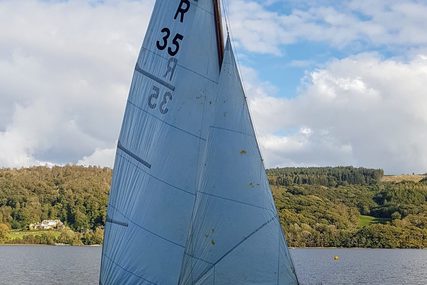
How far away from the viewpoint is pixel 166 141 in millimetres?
16984

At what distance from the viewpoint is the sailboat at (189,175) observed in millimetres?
15195

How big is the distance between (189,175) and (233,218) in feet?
6.63

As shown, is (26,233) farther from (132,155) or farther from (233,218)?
(233,218)

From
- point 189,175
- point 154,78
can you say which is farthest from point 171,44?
point 189,175

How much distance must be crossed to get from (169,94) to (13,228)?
565 ft

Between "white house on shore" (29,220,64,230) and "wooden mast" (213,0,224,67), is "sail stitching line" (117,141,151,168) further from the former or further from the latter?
"white house on shore" (29,220,64,230)

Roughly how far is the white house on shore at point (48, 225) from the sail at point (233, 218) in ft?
556

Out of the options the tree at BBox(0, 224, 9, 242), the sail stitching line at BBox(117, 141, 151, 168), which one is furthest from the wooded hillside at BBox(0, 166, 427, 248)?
the sail stitching line at BBox(117, 141, 151, 168)

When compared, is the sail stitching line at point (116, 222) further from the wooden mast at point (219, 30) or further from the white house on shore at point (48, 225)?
the white house on shore at point (48, 225)

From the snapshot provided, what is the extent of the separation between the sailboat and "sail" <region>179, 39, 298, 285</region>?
2 cm

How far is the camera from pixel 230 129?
1566cm

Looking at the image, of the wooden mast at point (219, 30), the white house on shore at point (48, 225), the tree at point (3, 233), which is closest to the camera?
the wooden mast at point (219, 30)

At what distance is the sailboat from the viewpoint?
49.9ft

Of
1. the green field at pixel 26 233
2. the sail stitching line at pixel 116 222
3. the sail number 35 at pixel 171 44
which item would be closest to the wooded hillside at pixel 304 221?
the green field at pixel 26 233
